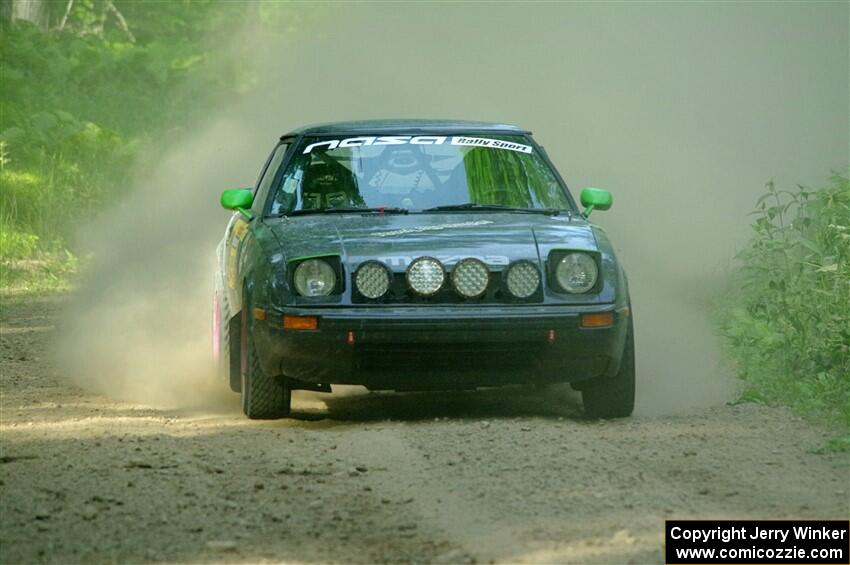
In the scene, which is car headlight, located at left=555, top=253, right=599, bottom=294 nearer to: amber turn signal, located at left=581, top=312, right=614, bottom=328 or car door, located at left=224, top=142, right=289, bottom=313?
amber turn signal, located at left=581, top=312, right=614, bottom=328

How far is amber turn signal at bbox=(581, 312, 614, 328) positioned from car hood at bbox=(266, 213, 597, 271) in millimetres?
351

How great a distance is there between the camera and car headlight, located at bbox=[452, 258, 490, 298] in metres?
8.00

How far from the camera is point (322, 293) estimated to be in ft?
26.2

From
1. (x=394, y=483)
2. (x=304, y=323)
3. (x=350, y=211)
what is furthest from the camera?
(x=350, y=211)

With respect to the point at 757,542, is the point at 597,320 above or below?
above

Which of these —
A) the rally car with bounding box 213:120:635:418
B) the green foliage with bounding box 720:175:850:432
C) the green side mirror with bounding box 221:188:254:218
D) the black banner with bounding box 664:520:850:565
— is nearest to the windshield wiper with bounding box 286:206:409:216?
the rally car with bounding box 213:120:635:418

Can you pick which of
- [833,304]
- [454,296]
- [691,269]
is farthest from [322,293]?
[691,269]

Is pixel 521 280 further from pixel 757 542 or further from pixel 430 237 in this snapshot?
pixel 757 542

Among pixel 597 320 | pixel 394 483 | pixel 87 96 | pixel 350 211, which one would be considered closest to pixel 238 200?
pixel 350 211

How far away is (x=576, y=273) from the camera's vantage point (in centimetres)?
814

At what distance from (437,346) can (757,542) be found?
2673 millimetres

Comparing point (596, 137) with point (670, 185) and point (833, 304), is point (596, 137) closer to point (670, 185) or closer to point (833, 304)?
point (670, 185)

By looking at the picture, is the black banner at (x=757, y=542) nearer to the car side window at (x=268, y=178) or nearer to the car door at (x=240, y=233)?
the car door at (x=240, y=233)

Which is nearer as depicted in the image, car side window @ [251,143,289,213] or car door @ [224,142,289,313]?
car door @ [224,142,289,313]
